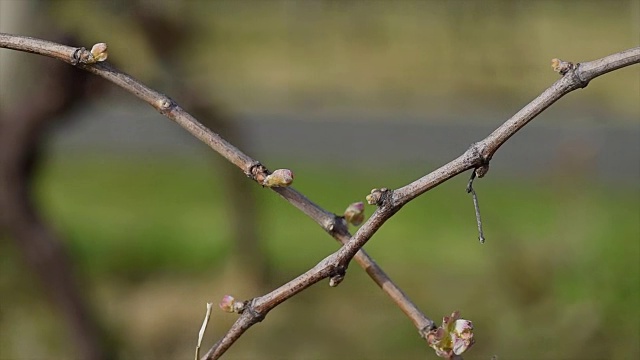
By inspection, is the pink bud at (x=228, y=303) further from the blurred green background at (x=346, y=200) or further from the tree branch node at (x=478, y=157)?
the blurred green background at (x=346, y=200)

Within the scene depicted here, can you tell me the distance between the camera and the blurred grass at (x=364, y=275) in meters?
2.81

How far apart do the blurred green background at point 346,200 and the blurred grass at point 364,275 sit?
0.01 m

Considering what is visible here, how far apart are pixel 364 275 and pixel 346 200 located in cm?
233

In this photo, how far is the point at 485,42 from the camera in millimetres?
8492

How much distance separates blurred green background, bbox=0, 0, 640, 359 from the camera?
304cm

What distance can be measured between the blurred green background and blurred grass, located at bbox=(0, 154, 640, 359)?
1cm

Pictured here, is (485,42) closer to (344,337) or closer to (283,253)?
(283,253)

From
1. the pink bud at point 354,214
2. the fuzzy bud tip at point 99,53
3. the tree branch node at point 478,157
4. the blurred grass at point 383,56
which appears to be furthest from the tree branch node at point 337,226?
the blurred grass at point 383,56

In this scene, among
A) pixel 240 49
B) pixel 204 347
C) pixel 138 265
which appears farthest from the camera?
pixel 240 49

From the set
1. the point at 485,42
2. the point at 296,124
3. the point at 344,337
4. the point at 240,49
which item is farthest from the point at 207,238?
the point at 240,49

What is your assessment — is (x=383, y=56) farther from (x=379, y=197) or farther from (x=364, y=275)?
(x=379, y=197)

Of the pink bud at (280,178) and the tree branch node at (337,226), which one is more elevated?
the pink bud at (280,178)

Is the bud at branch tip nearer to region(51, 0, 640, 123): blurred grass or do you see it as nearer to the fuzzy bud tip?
the fuzzy bud tip

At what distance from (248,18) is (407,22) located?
2.38 m
